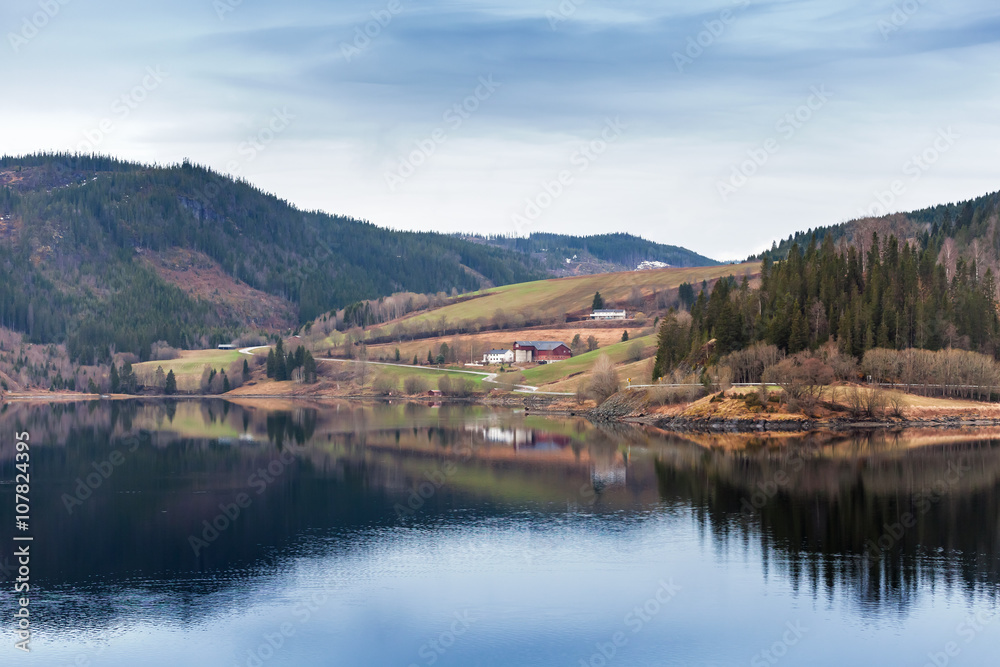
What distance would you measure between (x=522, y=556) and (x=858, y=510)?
23.3 meters

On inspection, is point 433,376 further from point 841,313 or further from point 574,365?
point 841,313

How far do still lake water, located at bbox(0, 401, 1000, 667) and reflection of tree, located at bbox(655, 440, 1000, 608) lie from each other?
0.75 feet

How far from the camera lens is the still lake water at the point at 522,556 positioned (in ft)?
129

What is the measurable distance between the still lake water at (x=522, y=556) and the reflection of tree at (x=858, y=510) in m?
0.23

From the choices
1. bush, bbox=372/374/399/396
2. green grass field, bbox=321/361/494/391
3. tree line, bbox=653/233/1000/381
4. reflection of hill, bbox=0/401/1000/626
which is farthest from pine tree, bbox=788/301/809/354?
bush, bbox=372/374/399/396

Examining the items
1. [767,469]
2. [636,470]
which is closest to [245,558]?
[636,470]

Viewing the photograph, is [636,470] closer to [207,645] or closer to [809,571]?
[809,571]

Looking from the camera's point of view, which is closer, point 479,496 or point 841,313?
point 479,496

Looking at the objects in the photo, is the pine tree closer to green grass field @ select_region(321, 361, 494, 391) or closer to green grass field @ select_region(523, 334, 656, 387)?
green grass field @ select_region(523, 334, 656, 387)

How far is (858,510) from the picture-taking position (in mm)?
→ 62000

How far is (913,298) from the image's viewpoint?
119 m

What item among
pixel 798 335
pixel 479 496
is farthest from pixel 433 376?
pixel 479 496

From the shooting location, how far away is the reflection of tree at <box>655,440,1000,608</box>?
159ft

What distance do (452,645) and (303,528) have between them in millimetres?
23326
